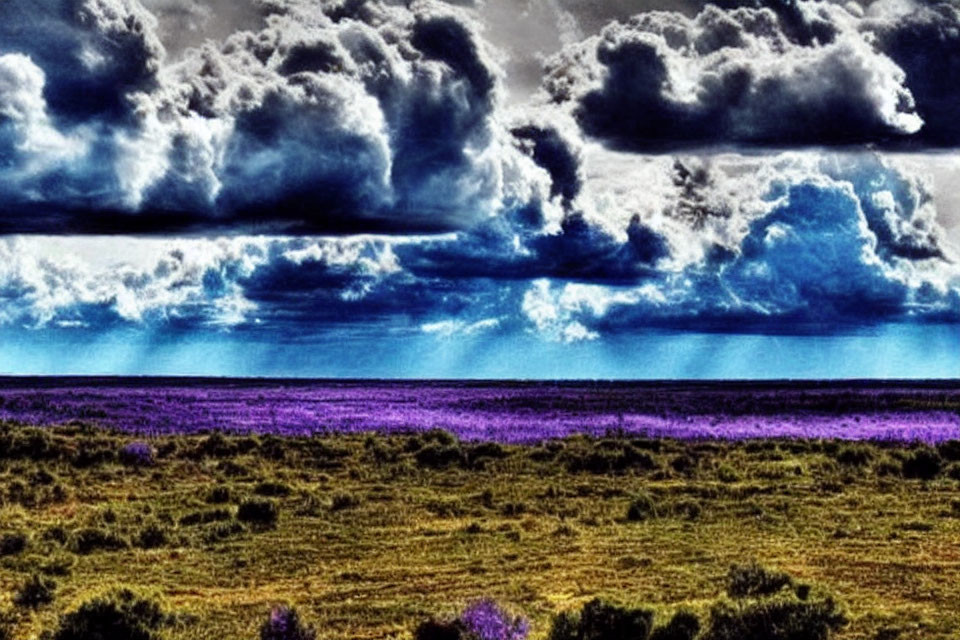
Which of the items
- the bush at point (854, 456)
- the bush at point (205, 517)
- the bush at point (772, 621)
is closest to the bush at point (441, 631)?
the bush at point (772, 621)

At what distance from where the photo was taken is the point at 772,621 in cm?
1089

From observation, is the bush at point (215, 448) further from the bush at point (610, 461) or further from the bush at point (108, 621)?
the bush at point (108, 621)

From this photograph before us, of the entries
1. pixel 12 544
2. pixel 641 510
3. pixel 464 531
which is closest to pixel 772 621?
pixel 464 531

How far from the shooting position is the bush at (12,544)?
1775 centimetres

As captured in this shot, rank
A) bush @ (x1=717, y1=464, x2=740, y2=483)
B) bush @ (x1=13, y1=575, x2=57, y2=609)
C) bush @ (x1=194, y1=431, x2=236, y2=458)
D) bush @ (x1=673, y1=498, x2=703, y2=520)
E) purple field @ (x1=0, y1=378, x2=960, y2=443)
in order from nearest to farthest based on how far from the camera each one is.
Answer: bush @ (x1=13, y1=575, x2=57, y2=609), bush @ (x1=673, y1=498, x2=703, y2=520), bush @ (x1=717, y1=464, x2=740, y2=483), bush @ (x1=194, y1=431, x2=236, y2=458), purple field @ (x1=0, y1=378, x2=960, y2=443)

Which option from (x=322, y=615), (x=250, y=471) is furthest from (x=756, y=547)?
(x=250, y=471)

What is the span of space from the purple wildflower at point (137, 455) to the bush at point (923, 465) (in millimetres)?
18150

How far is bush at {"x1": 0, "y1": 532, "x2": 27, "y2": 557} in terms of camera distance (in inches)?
699

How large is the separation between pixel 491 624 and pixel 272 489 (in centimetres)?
1356

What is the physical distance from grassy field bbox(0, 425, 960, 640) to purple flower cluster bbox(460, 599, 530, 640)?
0.63m

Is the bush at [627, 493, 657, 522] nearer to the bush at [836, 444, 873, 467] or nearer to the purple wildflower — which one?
the bush at [836, 444, 873, 467]

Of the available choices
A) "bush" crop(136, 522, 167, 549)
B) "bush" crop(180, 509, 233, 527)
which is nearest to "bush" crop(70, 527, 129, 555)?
"bush" crop(136, 522, 167, 549)

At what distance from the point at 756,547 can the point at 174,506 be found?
35.0 ft

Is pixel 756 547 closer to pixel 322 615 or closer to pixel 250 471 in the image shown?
pixel 322 615
